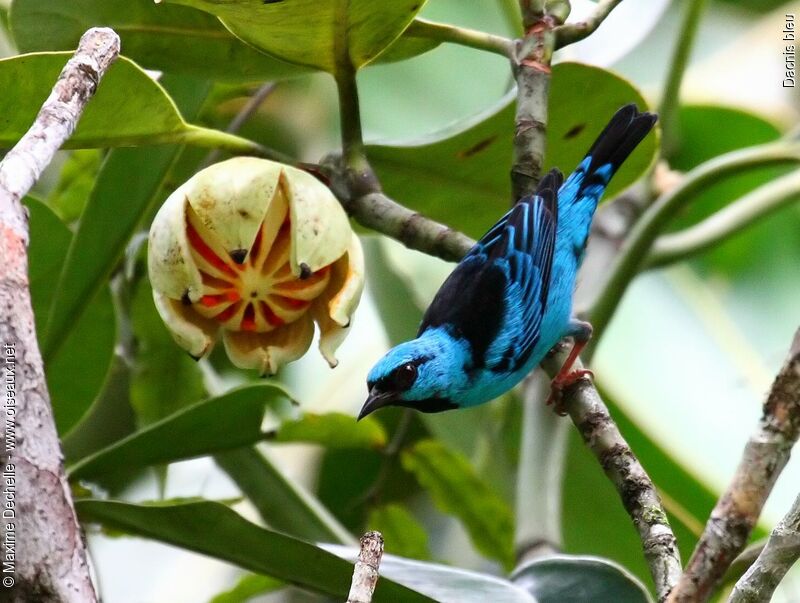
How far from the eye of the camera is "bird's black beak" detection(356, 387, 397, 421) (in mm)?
1510

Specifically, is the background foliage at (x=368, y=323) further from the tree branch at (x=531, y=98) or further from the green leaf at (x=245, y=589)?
the tree branch at (x=531, y=98)

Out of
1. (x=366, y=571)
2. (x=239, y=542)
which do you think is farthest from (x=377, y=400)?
(x=366, y=571)

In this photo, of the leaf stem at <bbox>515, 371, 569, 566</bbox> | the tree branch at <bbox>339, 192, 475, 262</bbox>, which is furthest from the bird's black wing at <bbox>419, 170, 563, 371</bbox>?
the tree branch at <bbox>339, 192, 475, 262</bbox>

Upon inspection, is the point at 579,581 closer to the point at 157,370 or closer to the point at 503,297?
the point at 503,297

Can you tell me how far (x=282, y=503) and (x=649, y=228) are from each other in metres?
0.67

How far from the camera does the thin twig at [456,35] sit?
129 cm

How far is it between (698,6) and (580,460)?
0.89 metres

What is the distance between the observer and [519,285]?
1.68m

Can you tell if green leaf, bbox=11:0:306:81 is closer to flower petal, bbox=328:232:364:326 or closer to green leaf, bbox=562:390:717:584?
flower petal, bbox=328:232:364:326

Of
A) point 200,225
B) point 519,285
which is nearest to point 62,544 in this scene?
point 200,225

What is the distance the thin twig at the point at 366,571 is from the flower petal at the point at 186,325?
426mm

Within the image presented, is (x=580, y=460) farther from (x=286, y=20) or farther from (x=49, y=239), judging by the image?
(x=286, y=20)

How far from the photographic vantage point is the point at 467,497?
6.30 ft

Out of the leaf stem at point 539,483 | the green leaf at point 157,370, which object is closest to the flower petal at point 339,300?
the leaf stem at point 539,483
